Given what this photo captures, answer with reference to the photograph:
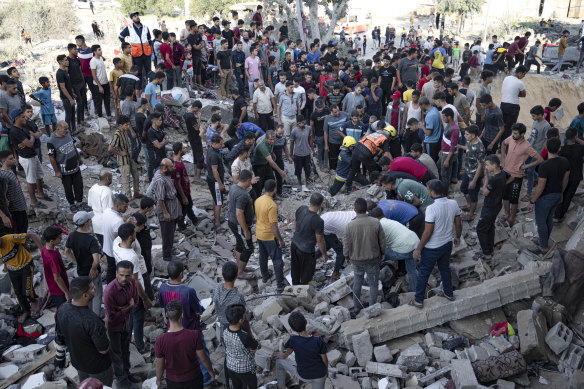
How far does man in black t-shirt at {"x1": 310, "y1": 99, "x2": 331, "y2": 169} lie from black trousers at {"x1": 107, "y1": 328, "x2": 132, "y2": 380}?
6672 mm

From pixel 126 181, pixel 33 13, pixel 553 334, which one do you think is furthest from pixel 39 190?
pixel 33 13

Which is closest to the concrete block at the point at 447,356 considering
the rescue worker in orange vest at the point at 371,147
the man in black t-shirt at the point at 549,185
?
the man in black t-shirt at the point at 549,185

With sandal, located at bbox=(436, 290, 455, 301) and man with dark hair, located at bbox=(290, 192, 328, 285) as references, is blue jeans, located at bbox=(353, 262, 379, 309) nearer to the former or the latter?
man with dark hair, located at bbox=(290, 192, 328, 285)

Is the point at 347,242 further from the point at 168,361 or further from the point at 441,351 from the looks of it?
the point at 168,361

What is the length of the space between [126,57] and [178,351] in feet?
31.2

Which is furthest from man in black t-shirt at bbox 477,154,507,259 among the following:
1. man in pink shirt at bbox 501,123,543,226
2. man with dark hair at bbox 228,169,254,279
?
man with dark hair at bbox 228,169,254,279

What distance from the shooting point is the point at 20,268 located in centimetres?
628

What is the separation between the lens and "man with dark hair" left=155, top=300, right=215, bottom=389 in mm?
4223

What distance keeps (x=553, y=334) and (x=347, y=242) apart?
251 centimetres

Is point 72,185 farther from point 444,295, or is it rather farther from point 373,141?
point 444,295

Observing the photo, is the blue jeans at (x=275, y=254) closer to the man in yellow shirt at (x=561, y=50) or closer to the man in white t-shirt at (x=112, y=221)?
the man in white t-shirt at (x=112, y=221)

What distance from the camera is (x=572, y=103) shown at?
18.2 m

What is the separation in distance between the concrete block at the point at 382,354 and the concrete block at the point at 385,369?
0.11 metres

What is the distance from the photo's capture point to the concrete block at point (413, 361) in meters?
5.11
